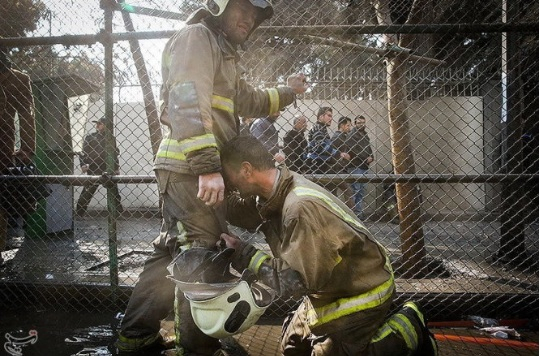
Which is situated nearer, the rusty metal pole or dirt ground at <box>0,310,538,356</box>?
dirt ground at <box>0,310,538,356</box>

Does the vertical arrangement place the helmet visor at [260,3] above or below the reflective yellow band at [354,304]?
above

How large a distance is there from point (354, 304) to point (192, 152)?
1117 millimetres

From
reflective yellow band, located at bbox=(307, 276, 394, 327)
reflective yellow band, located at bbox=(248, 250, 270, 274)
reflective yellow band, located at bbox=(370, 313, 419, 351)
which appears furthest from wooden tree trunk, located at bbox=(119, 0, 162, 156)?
reflective yellow band, located at bbox=(370, 313, 419, 351)

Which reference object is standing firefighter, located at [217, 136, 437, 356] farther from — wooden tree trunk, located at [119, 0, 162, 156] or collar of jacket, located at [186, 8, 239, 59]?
wooden tree trunk, located at [119, 0, 162, 156]

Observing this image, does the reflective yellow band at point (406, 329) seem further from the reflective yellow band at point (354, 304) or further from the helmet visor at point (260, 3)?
the helmet visor at point (260, 3)

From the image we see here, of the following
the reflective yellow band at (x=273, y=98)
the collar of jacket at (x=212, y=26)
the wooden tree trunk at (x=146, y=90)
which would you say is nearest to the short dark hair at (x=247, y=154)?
the collar of jacket at (x=212, y=26)

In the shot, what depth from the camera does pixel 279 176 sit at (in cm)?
222

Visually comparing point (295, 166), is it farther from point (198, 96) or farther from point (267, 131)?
point (198, 96)

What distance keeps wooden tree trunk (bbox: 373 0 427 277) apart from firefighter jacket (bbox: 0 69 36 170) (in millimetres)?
3428

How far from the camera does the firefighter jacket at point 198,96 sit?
2.04 meters

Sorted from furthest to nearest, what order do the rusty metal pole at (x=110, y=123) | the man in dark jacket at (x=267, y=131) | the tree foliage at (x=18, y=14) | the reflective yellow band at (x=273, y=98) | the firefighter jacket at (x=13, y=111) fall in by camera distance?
1. the man in dark jacket at (x=267, y=131)
2. the firefighter jacket at (x=13, y=111)
3. the tree foliage at (x=18, y=14)
4. the rusty metal pole at (x=110, y=123)
5. the reflective yellow band at (x=273, y=98)

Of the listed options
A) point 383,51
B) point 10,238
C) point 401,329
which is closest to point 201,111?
point 401,329

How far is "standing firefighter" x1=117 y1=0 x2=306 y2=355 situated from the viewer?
6.73 feet

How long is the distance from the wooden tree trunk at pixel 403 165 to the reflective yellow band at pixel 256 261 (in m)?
2.48
